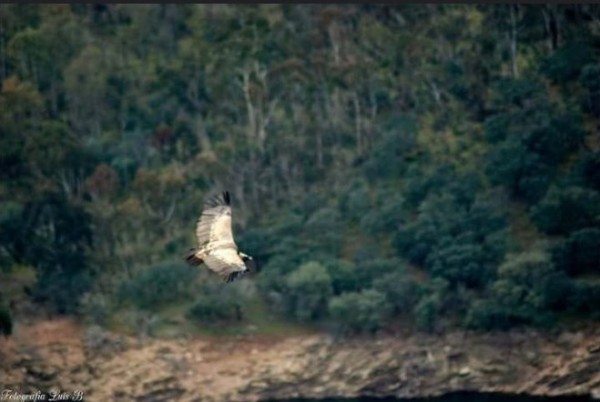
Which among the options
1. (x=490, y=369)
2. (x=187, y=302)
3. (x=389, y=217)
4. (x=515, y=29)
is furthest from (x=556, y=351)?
(x=515, y=29)

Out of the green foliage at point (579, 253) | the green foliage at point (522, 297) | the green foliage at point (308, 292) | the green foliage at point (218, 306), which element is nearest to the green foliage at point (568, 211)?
the green foliage at point (579, 253)

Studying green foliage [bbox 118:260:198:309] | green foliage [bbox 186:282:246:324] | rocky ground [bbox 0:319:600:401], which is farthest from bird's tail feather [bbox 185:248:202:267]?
green foliage [bbox 118:260:198:309]

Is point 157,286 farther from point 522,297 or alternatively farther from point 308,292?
point 522,297

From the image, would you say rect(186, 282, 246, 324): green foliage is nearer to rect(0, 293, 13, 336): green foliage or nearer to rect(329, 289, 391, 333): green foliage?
rect(329, 289, 391, 333): green foliage

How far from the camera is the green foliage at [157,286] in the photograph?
4097 cm

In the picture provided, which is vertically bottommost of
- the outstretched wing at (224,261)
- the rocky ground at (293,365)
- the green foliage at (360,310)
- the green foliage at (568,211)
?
the rocky ground at (293,365)

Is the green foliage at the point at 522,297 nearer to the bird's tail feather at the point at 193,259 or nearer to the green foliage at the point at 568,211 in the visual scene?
the green foliage at the point at 568,211

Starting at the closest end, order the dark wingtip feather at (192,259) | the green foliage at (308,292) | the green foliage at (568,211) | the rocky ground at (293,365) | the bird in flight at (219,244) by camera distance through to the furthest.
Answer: the dark wingtip feather at (192,259)
the bird in flight at (219,244)
the rocky ground at (293,365)
the green foliage at (308,292)
the green foliage at (568,211)

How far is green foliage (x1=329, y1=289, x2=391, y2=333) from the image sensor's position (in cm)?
3997

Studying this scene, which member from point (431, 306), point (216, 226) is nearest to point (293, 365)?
point (431, 306)

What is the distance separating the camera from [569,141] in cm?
4444

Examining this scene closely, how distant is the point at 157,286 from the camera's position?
135 ft

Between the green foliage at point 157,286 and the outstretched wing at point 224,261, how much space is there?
68.9 feet

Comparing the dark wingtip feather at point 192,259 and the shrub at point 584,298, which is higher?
the dark wingtip feather at point 192,259
